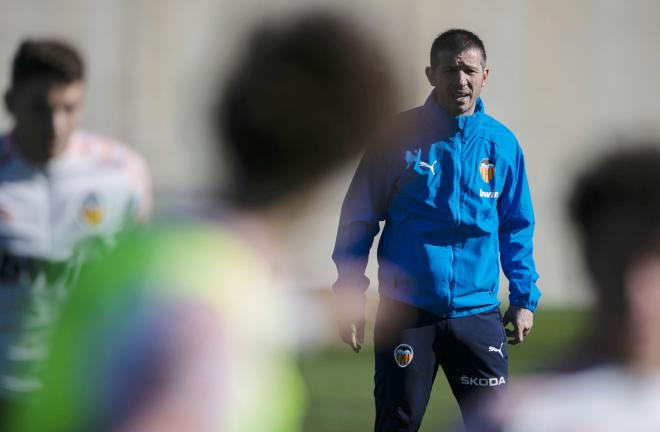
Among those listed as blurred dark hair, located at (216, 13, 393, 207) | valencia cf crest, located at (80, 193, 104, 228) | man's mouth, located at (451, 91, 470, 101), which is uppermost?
blurred dark hair, located at (216, 13, 393, 207)

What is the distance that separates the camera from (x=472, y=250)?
4562mm

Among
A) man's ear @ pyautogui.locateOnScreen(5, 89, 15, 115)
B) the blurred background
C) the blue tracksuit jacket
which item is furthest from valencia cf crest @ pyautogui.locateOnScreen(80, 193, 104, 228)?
the blurred background

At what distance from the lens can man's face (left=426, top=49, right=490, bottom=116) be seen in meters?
4.52

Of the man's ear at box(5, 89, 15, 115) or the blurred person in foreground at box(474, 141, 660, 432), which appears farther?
the man's ear at box(5, 89, 15, 115)

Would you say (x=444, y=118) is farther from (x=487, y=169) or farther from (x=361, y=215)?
(x=361, y=215)

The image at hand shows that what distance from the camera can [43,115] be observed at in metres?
4.01

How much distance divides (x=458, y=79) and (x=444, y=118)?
0.55 feet

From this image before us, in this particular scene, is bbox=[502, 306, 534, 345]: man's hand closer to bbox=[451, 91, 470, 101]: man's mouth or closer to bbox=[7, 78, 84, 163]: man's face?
bbox=[451, 91, 470, 101]: man's mouth

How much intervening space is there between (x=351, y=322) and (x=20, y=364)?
1.31m

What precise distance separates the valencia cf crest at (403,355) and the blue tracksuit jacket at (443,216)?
0.18m

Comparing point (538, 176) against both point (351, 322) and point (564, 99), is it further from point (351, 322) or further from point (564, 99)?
point (351, 322)

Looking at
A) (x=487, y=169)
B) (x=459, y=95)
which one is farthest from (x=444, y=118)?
(x=487, y=169)

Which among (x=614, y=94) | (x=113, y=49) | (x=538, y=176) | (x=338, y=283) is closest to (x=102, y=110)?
(x=113, y=49)

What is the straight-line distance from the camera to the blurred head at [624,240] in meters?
1.84
